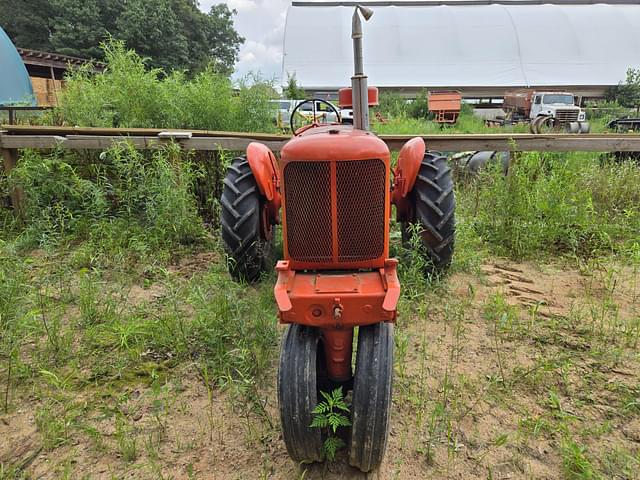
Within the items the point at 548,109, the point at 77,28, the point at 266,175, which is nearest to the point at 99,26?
the point at 77,28

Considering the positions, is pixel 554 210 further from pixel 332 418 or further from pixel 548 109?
pixel 548 109

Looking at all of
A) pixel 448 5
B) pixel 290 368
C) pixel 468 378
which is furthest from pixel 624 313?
pixel 448 5

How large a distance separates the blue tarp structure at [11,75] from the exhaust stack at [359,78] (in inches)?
616

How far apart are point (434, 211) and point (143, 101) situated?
4.55m

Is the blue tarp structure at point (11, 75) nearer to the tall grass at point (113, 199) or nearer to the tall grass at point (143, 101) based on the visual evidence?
the tall grass at point (143, 101)

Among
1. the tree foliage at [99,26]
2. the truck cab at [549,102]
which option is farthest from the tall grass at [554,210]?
the tree foliage at [99,26]

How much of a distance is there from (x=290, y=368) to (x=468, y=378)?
1.27 metres

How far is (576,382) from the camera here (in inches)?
104

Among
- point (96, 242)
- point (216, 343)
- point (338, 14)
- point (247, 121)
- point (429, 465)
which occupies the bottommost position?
point (429, 465)

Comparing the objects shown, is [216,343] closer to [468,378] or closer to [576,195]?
[468,378]

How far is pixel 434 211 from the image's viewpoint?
11.0 ft

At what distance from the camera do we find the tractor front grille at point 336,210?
2.15 metres

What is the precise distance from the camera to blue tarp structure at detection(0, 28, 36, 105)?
585 inches

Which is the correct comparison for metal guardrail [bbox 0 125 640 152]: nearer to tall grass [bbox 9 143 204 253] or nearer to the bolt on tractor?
tall grass [bbox 9 143 204 253]
